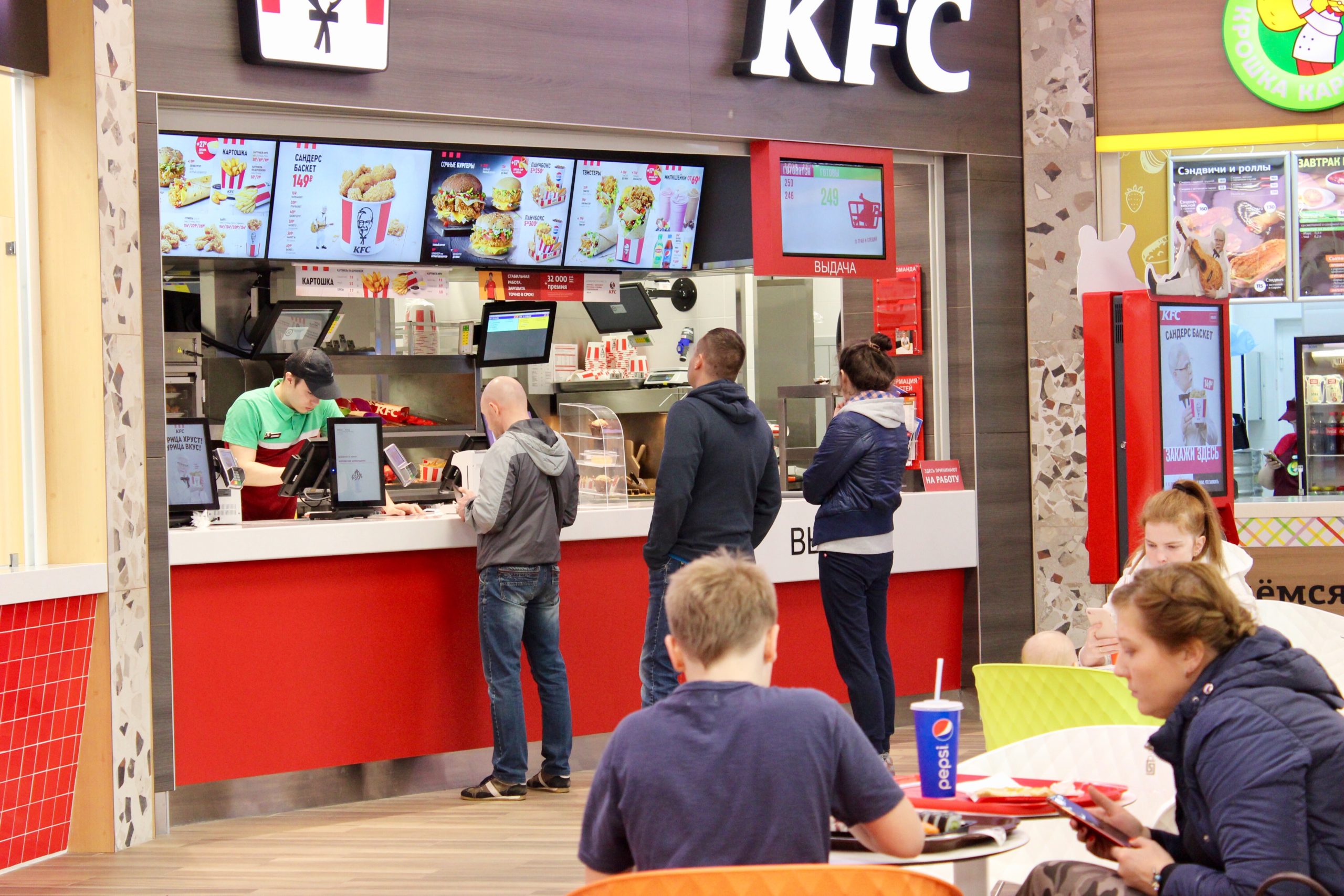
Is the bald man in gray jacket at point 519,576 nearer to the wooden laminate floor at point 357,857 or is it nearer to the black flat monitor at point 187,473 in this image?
the wooden laminate floor at point 357,857

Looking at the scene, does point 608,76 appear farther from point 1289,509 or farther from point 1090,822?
point 1090,822

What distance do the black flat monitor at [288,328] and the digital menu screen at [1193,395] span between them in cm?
457

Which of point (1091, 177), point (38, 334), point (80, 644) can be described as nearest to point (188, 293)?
point (38, 334)

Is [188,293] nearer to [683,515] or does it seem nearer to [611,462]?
[611,462]

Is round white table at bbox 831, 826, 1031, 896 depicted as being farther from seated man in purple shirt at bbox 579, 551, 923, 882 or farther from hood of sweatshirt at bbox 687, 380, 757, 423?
hood of sweatshirt at bbox 687, 380, 757, 423

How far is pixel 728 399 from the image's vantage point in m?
5.04

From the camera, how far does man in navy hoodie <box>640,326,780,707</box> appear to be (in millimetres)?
4949

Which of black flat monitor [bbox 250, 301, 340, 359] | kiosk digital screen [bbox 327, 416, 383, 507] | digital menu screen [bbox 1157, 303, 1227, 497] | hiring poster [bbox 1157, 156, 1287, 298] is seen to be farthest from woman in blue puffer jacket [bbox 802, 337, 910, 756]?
black flat monitor [bbox 250, 301, 340, 359]

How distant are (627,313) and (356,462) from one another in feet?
11.3

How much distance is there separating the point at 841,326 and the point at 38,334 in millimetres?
4155

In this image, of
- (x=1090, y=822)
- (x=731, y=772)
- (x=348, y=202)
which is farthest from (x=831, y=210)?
(x=731, y=772)

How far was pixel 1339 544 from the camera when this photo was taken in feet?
22.7

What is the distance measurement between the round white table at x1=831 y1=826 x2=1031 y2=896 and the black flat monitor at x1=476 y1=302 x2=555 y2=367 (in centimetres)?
610

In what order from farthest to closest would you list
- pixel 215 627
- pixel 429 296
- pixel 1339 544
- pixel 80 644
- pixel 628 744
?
pixel 429 296 → pixel 1339 544 → pixel 215 627 → pixel 80 644 → pixel 628 744
